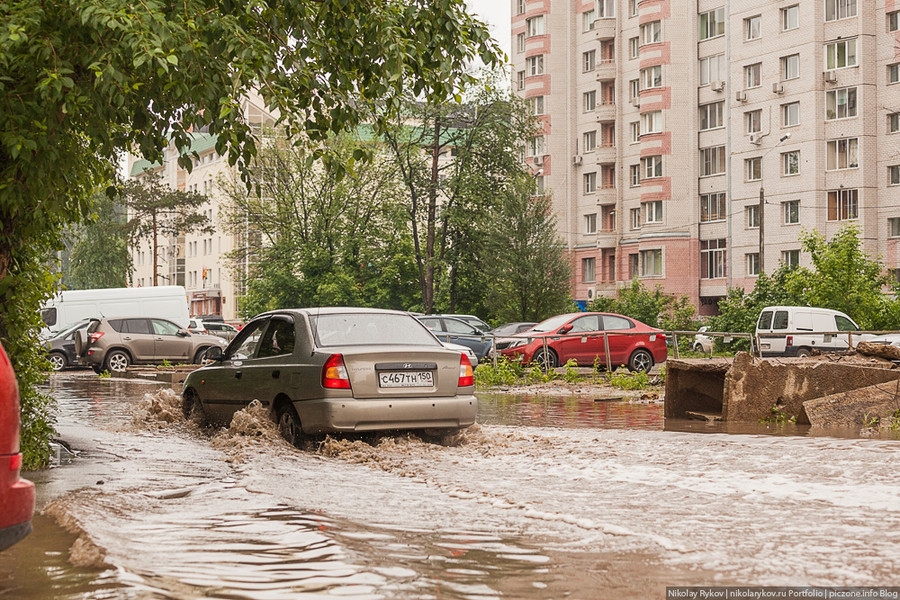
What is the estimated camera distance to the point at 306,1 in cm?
887

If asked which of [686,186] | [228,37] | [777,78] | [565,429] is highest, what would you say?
[777,78]

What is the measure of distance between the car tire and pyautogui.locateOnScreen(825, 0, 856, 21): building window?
138ft

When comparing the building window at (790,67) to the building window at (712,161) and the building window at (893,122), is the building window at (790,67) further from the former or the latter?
the building window at (712,161)

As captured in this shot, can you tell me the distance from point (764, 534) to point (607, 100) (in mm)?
67540

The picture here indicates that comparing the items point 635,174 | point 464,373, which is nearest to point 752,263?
point 635,174

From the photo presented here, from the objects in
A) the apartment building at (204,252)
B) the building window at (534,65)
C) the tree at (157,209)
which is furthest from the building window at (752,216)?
the apartment building at (204,252)

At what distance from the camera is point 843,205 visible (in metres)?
58.4

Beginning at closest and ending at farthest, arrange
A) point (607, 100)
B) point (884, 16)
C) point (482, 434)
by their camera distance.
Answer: point (482, 434) → point (884, 16) → point (607, 100)

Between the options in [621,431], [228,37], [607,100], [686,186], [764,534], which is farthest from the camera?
[607,100]

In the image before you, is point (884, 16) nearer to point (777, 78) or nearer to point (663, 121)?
point (777, 78)

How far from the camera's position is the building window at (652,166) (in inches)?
2625

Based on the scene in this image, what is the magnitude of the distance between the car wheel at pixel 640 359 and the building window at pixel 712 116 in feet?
125

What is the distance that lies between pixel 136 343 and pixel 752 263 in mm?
39158

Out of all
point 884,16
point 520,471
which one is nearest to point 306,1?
point 520,471
